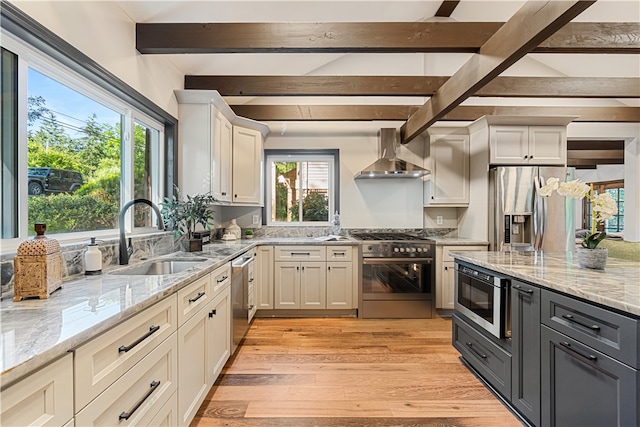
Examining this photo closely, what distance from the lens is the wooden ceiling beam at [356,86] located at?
Result: 9.78 feet

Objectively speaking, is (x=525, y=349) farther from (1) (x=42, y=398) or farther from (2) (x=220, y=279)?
(1) (x=42, y=398)

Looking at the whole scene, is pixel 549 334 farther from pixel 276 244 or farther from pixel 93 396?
pixel 276 244

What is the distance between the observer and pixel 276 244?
3.54 meters

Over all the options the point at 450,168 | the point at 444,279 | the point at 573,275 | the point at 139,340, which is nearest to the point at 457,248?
the point at 444,279

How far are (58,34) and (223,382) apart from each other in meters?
2.37

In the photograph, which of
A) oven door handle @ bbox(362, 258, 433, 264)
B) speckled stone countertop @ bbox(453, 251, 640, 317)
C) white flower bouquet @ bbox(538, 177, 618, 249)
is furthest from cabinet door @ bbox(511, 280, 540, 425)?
oven door handle @ bbox(362, 258, 433, 264)

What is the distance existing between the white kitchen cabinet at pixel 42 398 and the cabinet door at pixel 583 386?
1.90 m

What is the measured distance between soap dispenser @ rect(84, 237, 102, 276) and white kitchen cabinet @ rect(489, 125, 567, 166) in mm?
3856

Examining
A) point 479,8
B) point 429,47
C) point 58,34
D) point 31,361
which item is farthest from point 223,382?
point 479,8

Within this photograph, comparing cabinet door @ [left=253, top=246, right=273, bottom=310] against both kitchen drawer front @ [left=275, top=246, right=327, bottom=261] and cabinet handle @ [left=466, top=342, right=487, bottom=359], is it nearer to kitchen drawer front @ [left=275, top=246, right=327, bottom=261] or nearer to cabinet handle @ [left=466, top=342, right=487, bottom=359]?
kitchen drawer front @ [left=275, top=246, right=327, bottom=261]

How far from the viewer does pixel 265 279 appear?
353cm

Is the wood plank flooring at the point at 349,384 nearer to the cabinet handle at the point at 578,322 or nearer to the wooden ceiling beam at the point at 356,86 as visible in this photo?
the cabinet handle at the point at 578,322

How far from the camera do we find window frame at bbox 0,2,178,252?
1.33 meters

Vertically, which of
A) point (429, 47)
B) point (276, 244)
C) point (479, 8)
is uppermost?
point (479, 8)
